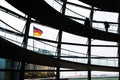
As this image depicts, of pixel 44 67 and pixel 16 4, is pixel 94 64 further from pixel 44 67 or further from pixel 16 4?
pixel 16 4

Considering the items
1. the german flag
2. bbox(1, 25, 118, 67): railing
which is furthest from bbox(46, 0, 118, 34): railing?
bbox(1, 25, 118, 67): railing

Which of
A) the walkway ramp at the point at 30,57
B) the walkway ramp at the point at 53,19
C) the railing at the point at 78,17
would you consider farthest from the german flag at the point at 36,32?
the walkway ramp at the point at 30,57

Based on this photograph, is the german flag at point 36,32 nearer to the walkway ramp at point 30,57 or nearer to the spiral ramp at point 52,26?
the spiral ramp at point 52,26

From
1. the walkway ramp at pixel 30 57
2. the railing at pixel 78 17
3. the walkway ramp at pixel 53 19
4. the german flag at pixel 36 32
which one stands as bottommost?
the walkway ramp at pixel 30 57

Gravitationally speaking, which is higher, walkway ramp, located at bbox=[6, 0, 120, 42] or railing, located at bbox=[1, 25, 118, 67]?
walkway ramp, located at bbox=[6, 0, 120, 42]

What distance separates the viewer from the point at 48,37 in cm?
1834

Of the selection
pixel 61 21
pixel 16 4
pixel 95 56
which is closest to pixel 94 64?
pixel 95 56

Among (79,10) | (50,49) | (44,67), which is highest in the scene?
(79,10)

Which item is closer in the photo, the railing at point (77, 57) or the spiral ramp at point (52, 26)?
the spiral ramp at point (52, 26)

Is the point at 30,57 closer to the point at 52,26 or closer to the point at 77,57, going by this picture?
the point at 52,26

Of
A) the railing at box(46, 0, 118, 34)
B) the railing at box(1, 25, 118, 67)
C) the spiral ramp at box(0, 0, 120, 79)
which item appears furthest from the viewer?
the railing at box(46, 0, 118, 34)

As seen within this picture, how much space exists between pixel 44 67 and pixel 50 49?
136cm

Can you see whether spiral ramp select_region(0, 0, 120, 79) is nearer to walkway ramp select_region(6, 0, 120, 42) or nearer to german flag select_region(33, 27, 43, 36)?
walkway ramp select_region(6, 0, 120, 42)

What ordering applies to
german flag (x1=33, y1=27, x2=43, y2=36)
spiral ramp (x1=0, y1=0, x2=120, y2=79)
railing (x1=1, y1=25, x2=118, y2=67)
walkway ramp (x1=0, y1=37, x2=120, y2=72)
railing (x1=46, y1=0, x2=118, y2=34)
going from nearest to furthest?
walkway ramp (x1=0, y1=37, x2=120, y2=72) < spiral ramp (x1=0, y1=0, x2=120, y2=79) < german flag (x1=33, y1=27, x2=43, y2=36) < railing (x1=1, y1=25, x2=118, y2=67) < railing (x1=46, y1=0, x2=118, y2=34)
